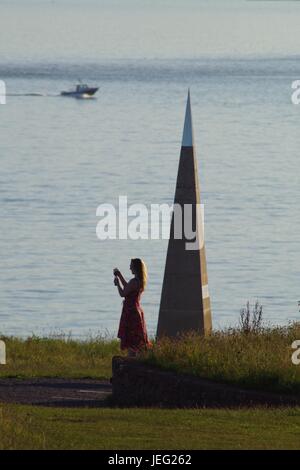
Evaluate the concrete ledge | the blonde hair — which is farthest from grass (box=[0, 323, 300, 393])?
the blonde hair

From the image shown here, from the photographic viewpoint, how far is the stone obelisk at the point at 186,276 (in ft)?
68.0

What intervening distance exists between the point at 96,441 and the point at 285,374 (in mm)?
3908

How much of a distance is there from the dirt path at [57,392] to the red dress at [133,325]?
54cm

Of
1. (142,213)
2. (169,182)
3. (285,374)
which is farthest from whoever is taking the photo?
(169,182)

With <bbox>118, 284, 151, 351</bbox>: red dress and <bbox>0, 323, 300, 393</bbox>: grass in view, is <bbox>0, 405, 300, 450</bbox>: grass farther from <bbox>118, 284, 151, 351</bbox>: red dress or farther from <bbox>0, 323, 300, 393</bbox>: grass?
<bbox>118, 284, 151, 351</bbox>: red dress

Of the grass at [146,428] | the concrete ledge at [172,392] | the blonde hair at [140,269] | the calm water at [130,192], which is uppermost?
the calm water at [130,192]

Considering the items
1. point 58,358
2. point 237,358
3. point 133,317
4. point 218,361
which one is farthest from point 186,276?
point 218,361

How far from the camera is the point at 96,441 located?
13.1m

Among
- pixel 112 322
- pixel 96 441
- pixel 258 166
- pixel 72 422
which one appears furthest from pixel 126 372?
pixel 258 166

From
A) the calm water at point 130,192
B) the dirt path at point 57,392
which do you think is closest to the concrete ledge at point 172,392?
the dirt path at point 57,392

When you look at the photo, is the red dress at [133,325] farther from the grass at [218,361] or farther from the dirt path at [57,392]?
the dirt path at [57,392]

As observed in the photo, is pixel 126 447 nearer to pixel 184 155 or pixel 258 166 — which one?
pixel 184 155

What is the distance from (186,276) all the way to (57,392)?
3.22 meters

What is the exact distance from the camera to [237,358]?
685 inches
